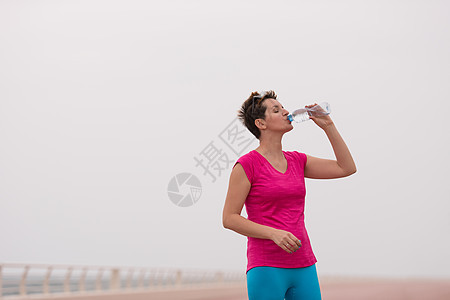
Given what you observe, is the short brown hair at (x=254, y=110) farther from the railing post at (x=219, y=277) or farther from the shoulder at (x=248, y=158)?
the railing post at (x=219, y=277)

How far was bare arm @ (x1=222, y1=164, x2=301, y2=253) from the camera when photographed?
3.71 meters

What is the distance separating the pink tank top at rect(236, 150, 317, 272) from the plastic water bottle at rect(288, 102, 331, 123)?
16.0 inches

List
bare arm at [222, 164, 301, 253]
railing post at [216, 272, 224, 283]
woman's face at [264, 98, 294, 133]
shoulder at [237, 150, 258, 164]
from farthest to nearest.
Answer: railing post at [216, 272, 224, 283]
woman's face at [264, 98, 294, 133]
shoulder at [237, 150, 258, 164]
bare arm at [222, 164, 301, 253]

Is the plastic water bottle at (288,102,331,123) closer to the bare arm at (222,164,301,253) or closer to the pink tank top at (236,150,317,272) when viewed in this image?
the pink tank top at (236,150,317,272)

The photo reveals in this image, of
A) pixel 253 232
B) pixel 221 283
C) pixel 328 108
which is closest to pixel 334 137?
pixel 328 108

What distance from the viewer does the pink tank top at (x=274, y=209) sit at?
380 centimetres

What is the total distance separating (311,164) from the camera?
13.8ft

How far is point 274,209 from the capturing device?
385 cm

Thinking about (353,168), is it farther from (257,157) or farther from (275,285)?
(275,285)

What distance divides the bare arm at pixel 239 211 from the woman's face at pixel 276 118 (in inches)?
13.2

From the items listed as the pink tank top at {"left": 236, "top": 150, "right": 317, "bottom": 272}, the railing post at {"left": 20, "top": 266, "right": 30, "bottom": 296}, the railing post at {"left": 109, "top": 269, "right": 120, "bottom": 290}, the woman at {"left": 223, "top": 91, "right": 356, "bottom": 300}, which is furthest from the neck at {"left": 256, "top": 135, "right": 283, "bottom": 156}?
the railing post at {"left": 109, "top": 269, "right": 120, "bottom": 290}

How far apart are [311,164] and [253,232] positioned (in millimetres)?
698

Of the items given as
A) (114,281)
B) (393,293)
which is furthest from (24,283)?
(393,293)

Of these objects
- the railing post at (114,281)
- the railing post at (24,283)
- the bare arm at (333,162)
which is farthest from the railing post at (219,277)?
the bare arm at (333,162)
